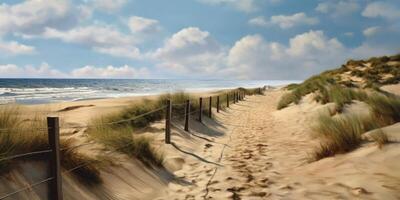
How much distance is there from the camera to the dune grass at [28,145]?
13.2 ft

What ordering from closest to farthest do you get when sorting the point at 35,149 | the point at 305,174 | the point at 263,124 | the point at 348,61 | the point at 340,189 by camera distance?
the point at 35,149 → the point at 340,189 → the point at 305,174 → the point at 263,124 → the point at 348,61

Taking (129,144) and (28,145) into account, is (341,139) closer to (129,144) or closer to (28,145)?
(129,144)

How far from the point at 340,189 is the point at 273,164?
190cm

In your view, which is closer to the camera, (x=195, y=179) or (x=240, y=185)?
(x=240, y=185)

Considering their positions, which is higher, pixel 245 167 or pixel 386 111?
pixel 386 111

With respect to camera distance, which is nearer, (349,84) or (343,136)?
(343,136)

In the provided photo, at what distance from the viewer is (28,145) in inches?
171

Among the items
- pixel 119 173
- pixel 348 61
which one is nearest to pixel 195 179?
pixel 119 173

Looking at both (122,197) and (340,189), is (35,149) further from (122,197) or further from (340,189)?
(340,189)

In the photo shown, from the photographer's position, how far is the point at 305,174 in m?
5.66

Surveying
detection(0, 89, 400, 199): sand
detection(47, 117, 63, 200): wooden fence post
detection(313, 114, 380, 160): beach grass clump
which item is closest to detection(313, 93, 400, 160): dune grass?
detection(313, 114, 380, 160): beach grass clump

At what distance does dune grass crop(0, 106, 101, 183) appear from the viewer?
13.2 ft

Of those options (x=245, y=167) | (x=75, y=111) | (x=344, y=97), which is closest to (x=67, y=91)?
(x=75, y=111)

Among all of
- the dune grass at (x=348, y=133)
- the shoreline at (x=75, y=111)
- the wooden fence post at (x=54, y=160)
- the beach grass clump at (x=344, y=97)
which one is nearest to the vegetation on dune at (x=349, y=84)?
the beach grass clump at (x=344, y=97)
